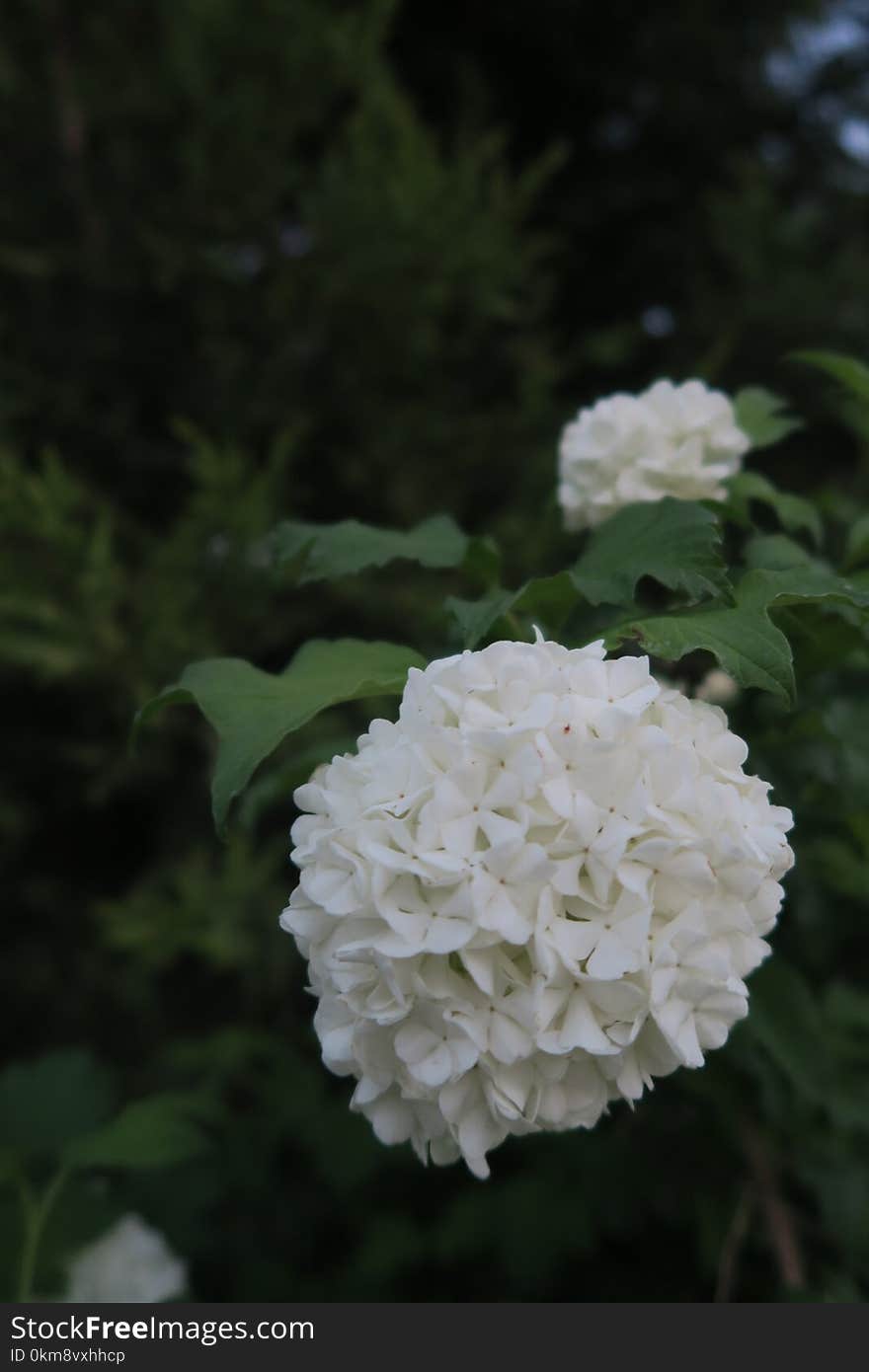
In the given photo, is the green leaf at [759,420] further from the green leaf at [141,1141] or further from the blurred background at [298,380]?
the green leaf at [141,1141]

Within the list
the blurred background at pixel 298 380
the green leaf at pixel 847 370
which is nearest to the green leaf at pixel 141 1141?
the blurred background at pixel 298 380

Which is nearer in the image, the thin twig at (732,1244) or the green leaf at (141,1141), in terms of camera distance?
the thin twig at (732,1244)

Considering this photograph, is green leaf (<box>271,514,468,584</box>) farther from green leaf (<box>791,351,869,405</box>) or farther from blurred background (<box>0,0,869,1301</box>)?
blurred background (<box>0,0,869,1301</box>)

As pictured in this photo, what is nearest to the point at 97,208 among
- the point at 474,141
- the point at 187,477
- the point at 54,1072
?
the point at 187,477

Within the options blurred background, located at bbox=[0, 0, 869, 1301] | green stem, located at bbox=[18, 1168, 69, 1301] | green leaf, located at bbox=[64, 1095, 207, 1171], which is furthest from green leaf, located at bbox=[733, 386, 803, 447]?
green stem, located at bbox=[18, 1168, 69, 1301]

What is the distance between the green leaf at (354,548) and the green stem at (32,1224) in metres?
0.89

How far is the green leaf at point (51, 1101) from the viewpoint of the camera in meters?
1.73

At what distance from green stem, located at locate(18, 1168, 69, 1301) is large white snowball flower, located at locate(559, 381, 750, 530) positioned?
1.08 m

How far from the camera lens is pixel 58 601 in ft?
8.57

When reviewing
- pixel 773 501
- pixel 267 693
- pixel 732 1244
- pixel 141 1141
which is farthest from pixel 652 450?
pixel 141 1141

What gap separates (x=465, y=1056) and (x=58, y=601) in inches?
79.9

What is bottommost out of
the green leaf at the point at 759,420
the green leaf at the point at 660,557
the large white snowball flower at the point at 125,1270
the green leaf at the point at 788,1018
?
the large white snowball flower at the point at 125,1270

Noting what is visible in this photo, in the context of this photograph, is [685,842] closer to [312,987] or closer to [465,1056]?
[465,1056]

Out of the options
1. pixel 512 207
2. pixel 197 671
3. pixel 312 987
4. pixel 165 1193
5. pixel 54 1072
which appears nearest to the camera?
pixel 312 987
